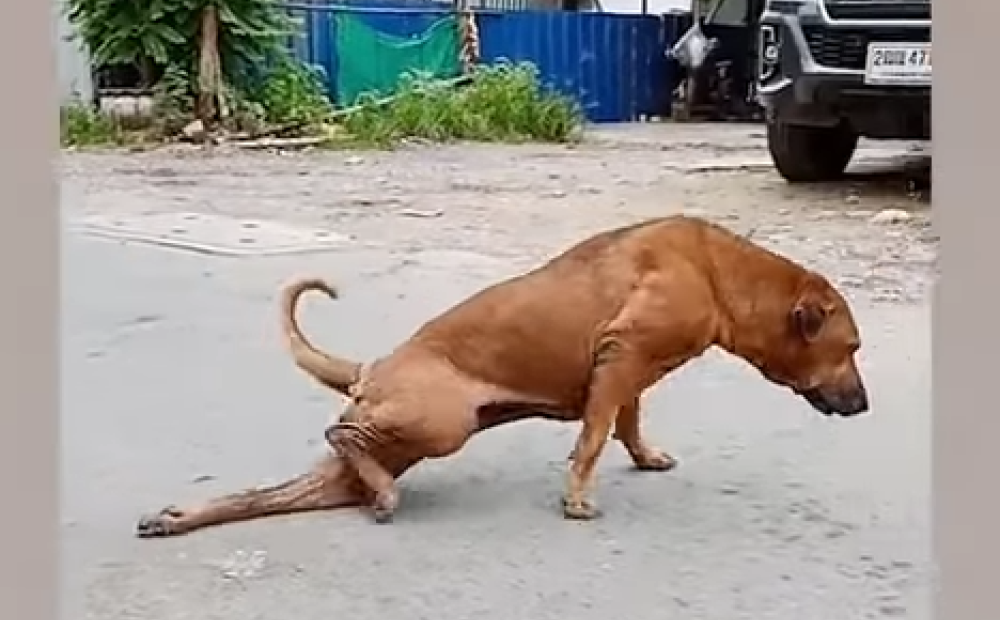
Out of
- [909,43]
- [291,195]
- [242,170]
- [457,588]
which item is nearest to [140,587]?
[457,588]

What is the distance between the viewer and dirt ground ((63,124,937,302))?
645 centimetres

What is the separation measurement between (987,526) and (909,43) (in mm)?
6621

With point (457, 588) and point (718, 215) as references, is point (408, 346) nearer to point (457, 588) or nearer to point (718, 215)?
point (457, 588)

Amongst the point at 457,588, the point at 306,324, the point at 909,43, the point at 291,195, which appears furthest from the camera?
the point at 291,195

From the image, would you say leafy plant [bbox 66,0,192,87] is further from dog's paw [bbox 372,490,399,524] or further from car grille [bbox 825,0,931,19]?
dog's paw [bbox 372,490,399,524]

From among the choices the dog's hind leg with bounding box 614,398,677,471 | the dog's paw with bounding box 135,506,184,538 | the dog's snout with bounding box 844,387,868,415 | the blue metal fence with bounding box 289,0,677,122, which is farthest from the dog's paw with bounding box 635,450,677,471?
the blue metal fence with bounding box 289,0,677,122

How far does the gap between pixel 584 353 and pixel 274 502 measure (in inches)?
22.9

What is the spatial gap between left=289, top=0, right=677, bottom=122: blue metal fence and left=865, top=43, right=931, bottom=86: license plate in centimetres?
853

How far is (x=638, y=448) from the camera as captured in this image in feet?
10.9

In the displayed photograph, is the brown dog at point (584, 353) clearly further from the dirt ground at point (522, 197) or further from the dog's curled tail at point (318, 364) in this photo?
the dirt ground at point (522, 197)

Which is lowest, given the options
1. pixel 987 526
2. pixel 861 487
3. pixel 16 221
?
pixel 861 487

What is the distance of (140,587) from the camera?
2.59m

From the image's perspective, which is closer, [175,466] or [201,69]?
[175,466]

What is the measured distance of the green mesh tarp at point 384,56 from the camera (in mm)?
14898
